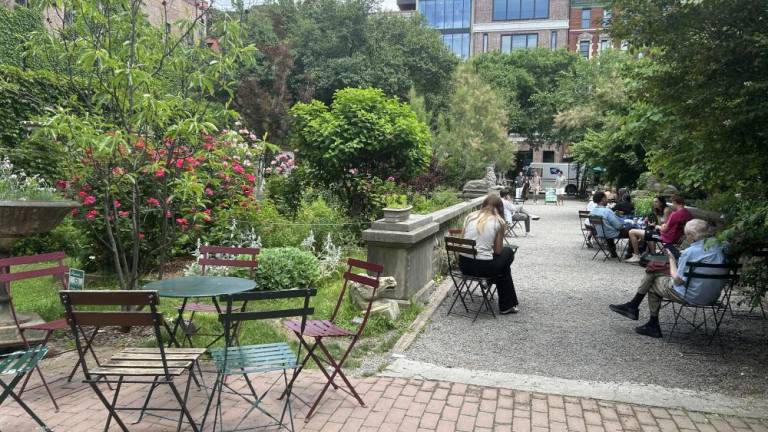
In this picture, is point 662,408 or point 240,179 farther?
point 240,179

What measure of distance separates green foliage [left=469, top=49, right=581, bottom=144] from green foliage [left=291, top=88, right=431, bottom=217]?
96.5ft

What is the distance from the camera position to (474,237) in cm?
662

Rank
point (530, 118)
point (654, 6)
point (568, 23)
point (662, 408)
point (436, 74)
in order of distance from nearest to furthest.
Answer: point (662, 408), point (654, 6), point (436, 74), point (530, 118), point (568, 23)

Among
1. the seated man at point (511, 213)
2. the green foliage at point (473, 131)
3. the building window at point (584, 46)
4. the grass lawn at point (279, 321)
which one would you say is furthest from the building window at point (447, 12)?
the grass lawn at point (279, 321)

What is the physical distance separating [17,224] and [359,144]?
5.61m

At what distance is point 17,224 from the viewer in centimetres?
488

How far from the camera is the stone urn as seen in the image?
480 cm

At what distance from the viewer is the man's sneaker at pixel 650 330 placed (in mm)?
5688

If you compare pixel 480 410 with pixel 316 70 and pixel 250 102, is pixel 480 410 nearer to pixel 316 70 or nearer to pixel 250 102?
pixel 250 102

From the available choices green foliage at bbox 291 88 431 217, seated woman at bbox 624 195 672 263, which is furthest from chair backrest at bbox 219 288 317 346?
seated woman at bbox 624 195 672 263

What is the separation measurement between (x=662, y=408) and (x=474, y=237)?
3029 millimetres

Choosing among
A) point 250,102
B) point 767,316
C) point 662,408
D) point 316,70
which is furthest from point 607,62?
point 662,408

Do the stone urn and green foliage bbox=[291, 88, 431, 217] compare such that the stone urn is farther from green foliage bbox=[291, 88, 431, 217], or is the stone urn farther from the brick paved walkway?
green foliage bbox=[291, 88, 431, 217]

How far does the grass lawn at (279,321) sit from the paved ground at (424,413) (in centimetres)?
87
